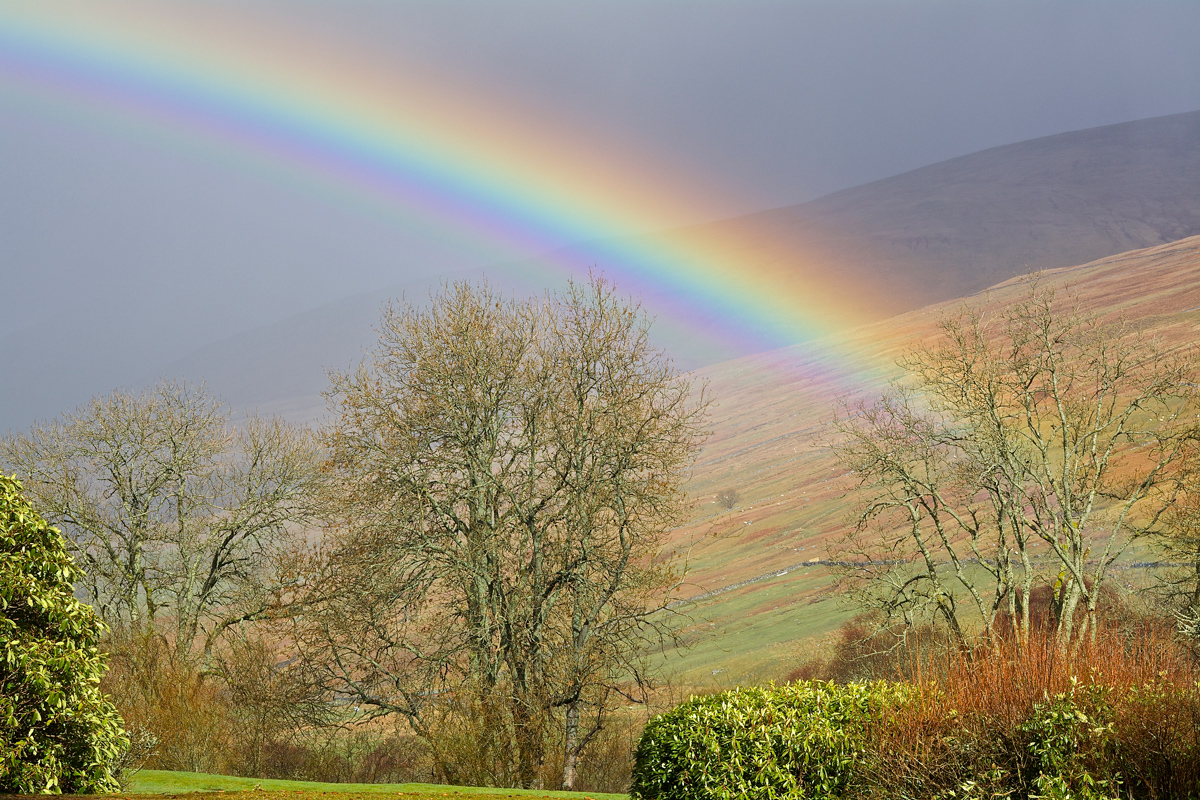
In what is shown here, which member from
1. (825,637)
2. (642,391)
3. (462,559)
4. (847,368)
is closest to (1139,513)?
(825,637)

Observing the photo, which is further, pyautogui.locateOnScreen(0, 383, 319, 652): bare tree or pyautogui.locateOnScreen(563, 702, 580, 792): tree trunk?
pyautogui.locateOnScreen(0, 383, 319, 652): bare tree

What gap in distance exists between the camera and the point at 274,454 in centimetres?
3966

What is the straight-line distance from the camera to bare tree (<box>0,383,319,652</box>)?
35.6m

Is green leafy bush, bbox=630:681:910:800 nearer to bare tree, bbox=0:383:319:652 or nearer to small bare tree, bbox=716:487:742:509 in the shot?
bare tree, bbox=0:383:319:652

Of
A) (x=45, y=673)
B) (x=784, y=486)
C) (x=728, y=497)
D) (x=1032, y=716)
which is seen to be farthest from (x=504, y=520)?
(x=728, y=497)

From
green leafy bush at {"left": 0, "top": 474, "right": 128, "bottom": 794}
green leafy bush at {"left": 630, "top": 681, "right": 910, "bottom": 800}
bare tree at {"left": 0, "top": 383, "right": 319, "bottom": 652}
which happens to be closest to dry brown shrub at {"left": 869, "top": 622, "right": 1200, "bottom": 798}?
green leafy bush at {"left": 630, "top": 681, "right": 910, "bottom": 800}

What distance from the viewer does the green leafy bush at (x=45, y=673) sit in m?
10.9

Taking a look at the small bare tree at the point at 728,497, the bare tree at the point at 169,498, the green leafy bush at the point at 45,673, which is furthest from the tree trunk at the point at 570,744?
the small bare tree at the point at 728,497

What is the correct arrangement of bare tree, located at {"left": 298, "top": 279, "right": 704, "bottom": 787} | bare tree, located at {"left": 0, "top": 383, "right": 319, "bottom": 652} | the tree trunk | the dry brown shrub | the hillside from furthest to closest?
the hillside → bare tree, located at {"left": 0, "top": 383, "right": 319, "bottom": 652} → the tree trunk → bare tree, located at {"left": 298, "top": 279, "right": 704, "bottom": 787} → the dry brown shrub

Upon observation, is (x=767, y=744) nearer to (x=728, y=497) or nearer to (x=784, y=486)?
(x=784, y=486)

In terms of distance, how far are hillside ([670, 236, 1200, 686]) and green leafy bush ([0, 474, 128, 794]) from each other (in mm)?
18239

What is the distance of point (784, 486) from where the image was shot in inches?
3935

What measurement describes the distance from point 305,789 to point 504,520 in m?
12.9

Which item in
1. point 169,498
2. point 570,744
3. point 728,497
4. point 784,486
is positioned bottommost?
point 570,744
